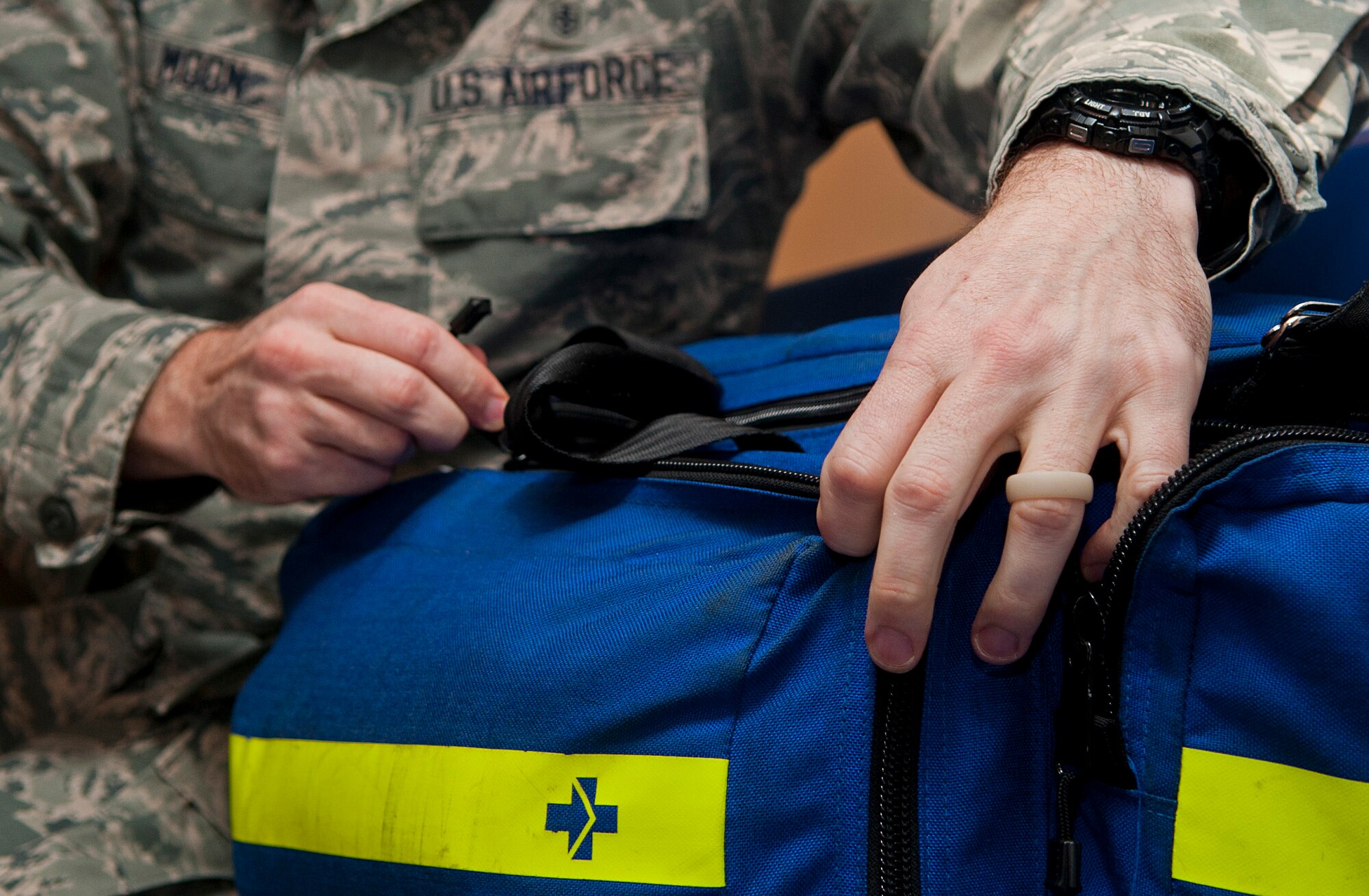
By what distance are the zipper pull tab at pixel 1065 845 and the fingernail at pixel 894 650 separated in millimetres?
74

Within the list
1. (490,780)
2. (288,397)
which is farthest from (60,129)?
(490,780)

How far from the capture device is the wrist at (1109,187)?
394mm

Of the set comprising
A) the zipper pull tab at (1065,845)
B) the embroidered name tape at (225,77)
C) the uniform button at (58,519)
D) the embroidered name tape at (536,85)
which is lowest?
the uniform button at (58,519)

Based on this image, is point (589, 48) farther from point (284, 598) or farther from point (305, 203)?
point (284, 598)

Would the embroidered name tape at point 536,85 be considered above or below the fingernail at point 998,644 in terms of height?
above

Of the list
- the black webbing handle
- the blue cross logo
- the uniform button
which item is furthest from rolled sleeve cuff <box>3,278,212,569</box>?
the blue cross logo

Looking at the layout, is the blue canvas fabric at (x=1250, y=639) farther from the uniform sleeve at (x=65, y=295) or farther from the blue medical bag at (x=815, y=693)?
the uniform sleeve at (x=65, y=295)

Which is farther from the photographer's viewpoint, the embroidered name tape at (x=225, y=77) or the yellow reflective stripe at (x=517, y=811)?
the embroidered name tape at (x=225, y=77)

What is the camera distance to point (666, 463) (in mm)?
443

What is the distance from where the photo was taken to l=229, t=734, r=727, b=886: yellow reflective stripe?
355 mm

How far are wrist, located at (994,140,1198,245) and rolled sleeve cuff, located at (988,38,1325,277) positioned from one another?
27mm

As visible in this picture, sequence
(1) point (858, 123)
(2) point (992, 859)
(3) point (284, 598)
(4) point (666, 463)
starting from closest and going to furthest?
(2) point (992, 859)
(4) point (666, 463)
(3) point (284, 598)
(1) point (858, 123)

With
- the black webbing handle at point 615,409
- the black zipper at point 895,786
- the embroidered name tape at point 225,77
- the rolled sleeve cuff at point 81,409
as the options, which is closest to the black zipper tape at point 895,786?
the black zipper at point 895,786

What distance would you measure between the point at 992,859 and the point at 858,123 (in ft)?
1.85
